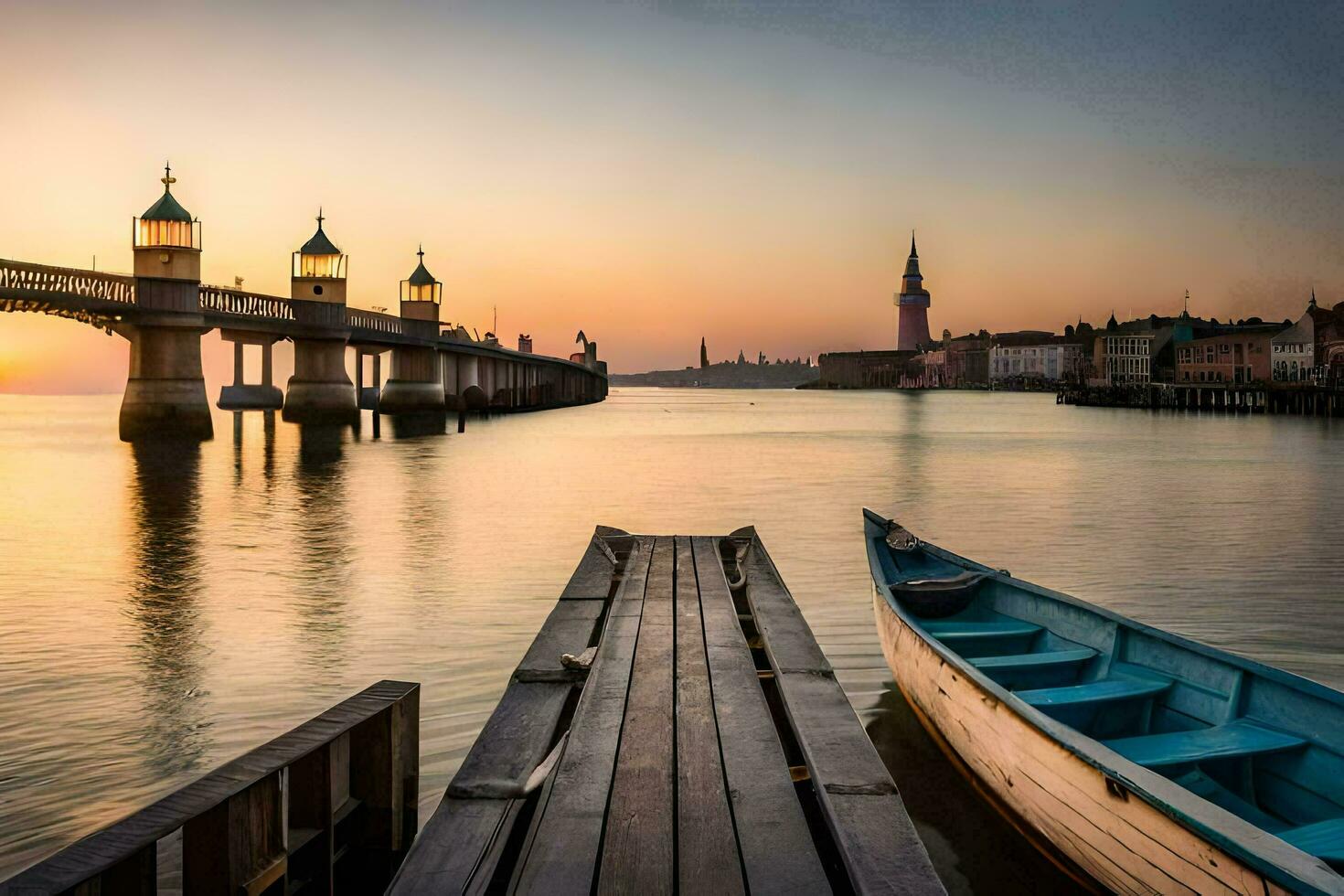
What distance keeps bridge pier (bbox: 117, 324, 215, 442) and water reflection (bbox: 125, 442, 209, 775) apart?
1439 cm

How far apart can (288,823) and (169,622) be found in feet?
35.0

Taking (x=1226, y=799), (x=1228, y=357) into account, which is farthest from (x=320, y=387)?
(x=1228, y=357)

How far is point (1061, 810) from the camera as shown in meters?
5.44

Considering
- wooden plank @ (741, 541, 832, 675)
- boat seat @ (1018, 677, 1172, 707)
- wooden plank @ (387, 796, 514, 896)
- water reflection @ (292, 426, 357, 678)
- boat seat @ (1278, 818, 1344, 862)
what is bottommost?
water reflection @ (292, 426, 357, 678)

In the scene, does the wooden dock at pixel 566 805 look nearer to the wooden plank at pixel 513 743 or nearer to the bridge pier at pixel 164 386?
the wooden plank at pixel 513 743

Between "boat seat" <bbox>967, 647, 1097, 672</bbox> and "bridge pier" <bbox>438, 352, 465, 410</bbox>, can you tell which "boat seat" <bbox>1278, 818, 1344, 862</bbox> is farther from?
"bridge pier" <bbox>438, 352, 465, 410</bbox>

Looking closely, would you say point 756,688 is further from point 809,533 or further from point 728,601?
point 809,533

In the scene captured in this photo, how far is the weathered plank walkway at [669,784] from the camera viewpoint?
4.34 metres

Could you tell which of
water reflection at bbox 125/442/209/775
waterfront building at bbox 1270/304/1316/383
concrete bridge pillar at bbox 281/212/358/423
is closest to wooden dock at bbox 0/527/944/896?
water reflection at bbox 125/442/209/775

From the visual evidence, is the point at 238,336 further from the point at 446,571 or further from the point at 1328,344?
the point at 1328,344

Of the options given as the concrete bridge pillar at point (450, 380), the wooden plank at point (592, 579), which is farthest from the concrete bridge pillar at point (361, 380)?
the wooden plank at point (592, 579)

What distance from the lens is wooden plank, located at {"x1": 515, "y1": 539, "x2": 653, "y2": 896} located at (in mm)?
4305

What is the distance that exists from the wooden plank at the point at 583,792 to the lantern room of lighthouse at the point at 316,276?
2481 inches

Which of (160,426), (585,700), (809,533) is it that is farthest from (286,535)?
(160,426)
